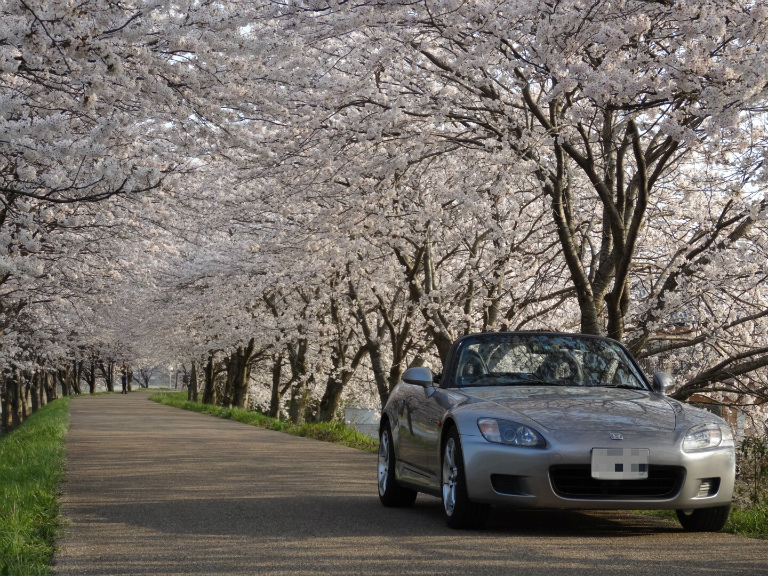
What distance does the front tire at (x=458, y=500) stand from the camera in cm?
668

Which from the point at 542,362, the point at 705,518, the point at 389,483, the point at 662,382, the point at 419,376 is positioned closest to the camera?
the point at 705,518

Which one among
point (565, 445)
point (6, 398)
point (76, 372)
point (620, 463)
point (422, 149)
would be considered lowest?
point (6, 398)

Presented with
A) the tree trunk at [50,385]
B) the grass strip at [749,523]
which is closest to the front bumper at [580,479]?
the grass strip at [749,523]

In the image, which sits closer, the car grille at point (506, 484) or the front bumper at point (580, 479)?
the front bumper at point (580, 479)

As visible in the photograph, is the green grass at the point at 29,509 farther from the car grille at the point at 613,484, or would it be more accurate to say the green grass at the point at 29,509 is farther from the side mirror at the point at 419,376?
the car grille at the point at 613,484

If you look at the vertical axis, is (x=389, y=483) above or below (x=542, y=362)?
below

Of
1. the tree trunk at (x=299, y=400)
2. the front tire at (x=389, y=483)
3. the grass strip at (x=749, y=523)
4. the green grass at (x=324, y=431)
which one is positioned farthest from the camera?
the tree trunk at (x=299, y=400)

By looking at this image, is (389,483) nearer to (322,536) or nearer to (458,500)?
(458,500)

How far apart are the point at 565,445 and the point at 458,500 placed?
829 millimetres

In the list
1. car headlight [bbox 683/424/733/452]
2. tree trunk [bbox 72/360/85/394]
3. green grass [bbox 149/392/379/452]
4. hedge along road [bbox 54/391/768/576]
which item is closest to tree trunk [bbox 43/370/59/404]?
tree trunk [bbox 72/360/85/394]

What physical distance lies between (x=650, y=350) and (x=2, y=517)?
30.1 ft

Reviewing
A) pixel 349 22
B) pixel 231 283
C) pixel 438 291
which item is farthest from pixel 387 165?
pixel 231 283

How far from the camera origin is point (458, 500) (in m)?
6.70

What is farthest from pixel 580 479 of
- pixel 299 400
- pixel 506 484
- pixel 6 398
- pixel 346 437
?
pixel 6 398
